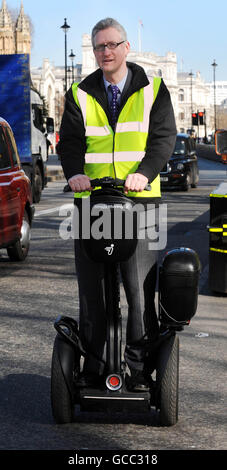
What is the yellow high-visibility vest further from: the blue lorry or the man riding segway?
the blue lorry

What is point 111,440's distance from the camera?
14.1 ft

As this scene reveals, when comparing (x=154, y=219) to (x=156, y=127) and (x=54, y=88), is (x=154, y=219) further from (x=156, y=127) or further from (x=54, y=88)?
(x=54, y=88)

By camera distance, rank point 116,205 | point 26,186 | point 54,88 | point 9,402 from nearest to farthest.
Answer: point 116,205
point 9,402
point 26,186
point 54,88

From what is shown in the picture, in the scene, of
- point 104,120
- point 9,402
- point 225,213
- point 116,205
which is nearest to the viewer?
point 116,205

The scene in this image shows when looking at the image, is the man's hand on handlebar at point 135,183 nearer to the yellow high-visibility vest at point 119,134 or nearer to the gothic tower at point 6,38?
the yellow high-visibility vest at point 119,134

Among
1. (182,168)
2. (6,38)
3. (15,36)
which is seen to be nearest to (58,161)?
(15,36)

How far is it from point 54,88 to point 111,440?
16124 centimetres

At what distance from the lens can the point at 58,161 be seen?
5331cm

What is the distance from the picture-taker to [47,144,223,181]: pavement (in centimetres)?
3670

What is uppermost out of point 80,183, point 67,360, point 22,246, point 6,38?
point 80,183

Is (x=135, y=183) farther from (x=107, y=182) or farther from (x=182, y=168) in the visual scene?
(x=182, y=168)

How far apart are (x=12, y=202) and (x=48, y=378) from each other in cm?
512

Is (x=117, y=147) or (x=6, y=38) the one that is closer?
(x=117, y=147)

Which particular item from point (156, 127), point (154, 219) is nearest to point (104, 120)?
point (156, 127)
